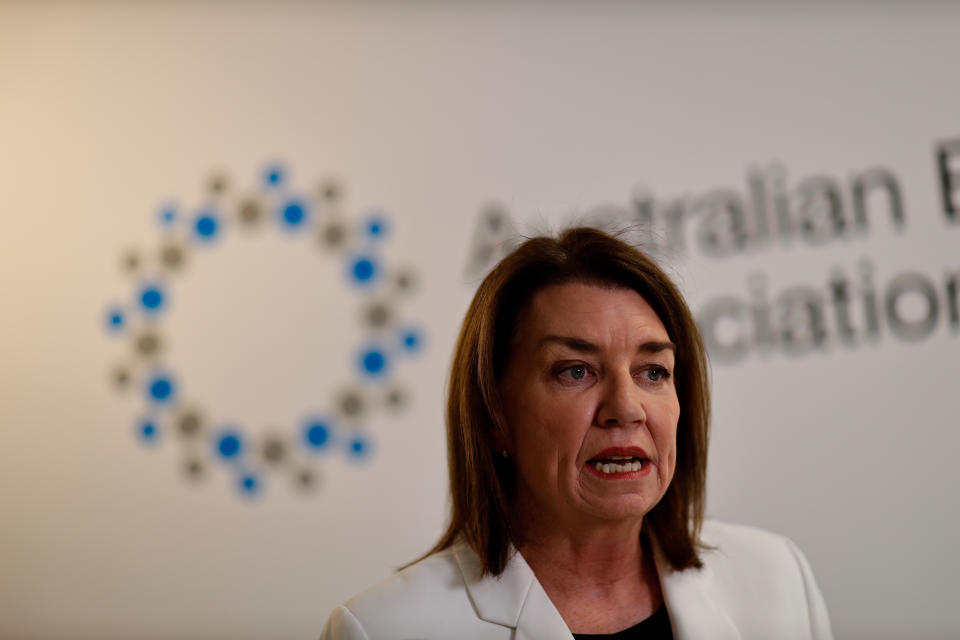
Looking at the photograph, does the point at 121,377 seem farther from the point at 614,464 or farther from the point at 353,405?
the point at 614,464

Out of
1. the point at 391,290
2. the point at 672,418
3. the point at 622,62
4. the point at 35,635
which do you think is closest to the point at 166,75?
the point at 391,290

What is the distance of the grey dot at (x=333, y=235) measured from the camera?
10.4 feet

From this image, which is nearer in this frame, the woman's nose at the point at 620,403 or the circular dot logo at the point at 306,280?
the woman's nose at the point at 620,403

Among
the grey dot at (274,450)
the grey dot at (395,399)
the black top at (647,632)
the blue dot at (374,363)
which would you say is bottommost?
the black top at (647,632)

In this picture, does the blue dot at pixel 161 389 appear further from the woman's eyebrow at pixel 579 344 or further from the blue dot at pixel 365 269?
the woman's eyebrow at pixel 579 344

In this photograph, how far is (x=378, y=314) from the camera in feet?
10.3

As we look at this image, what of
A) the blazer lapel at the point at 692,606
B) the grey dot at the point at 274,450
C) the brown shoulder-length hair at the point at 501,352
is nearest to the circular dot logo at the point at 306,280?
the grey dot at the point at 274,450

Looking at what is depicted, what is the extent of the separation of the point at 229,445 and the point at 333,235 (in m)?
0.84

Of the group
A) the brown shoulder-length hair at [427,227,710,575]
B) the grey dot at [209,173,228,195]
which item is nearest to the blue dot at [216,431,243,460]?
the grey dot at [209,173,228,195]

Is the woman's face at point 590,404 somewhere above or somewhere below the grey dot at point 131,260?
below

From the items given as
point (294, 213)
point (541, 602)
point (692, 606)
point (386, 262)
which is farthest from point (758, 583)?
point (294, 213)

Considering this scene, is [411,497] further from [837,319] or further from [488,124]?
[837,319]

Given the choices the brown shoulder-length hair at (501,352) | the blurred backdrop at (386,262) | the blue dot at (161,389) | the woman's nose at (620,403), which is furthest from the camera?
the blue dot at (161,389)

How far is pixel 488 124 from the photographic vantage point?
10.3ft
